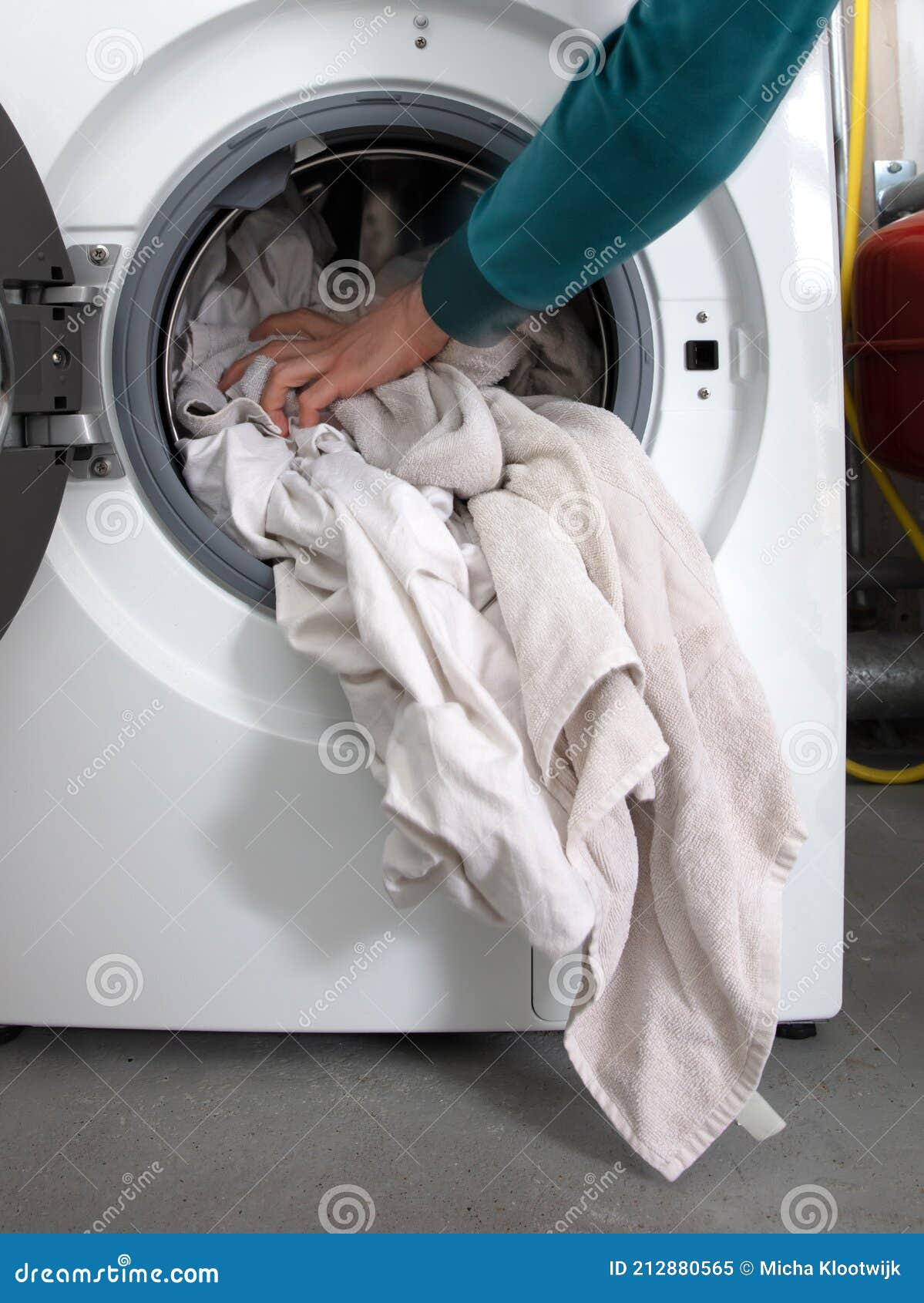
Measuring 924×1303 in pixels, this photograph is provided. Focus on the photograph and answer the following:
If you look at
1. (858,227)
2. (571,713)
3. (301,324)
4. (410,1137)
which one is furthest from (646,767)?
(858,227)

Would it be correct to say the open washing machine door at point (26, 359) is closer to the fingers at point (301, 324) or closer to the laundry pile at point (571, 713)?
the laundry pile at point (571, 713)

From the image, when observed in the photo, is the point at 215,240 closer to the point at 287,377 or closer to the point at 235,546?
the point at 287,377

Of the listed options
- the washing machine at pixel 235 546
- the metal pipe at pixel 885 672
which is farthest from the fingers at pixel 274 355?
the metal pipe at pixel 885 672

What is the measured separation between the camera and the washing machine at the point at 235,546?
81 cm

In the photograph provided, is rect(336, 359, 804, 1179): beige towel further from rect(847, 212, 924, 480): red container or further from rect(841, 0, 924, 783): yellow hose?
rect(841, 0, 924, 783): yellow hose

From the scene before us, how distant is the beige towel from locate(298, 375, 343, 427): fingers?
5.8 inches

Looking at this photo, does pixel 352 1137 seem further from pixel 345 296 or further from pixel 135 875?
pixel 345 296

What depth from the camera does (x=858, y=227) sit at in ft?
4.67

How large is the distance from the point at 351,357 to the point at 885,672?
0.88 m

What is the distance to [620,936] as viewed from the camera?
786 mm

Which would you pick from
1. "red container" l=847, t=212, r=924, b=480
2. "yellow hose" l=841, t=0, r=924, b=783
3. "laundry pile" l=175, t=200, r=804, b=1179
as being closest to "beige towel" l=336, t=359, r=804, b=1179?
"laundry pile" l=175, t=200, r=804, b=1179

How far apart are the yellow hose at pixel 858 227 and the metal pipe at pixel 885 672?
9cm

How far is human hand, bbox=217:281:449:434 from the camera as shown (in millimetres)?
913

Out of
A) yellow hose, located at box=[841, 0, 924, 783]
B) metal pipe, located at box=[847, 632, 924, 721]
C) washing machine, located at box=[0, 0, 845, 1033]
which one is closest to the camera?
washing machine, located at box=[0, 0, 845, 1033]
